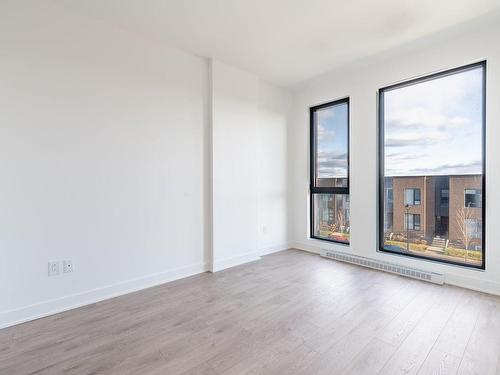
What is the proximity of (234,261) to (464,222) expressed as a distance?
115 inches

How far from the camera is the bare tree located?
290 cm

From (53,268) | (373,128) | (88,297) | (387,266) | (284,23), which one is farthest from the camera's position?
(373,128)

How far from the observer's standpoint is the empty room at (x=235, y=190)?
6.28ft

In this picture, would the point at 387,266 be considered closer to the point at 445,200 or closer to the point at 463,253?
the point at 463,253

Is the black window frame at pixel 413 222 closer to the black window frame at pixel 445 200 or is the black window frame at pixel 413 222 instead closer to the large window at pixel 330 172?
the black window frame at pixel 445 200

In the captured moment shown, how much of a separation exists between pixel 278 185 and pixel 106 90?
9.48 feet

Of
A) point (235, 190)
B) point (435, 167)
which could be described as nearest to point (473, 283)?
point (435, 167)

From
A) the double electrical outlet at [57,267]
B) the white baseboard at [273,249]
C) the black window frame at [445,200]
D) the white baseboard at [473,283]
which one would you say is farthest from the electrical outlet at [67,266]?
the black window frame at [445,200]

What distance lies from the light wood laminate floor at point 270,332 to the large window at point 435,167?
1.97ft

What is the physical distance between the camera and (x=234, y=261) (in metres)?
3.62

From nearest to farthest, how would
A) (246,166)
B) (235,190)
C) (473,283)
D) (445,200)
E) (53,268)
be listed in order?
(53,268)
(473,283)
(445,200)
(235,190)
(246,166)

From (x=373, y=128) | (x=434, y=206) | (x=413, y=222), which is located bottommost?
(x=413, y=222)

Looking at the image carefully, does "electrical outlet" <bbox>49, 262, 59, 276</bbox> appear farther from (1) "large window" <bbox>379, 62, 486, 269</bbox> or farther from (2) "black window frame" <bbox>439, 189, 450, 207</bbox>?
(2) "black window frame" <bbox>439, 189, 450, 207</bbox>

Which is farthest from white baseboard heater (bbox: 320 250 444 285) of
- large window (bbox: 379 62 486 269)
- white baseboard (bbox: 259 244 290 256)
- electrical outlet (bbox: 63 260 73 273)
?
electrical outlet (bbox: 63 260 73 273)
